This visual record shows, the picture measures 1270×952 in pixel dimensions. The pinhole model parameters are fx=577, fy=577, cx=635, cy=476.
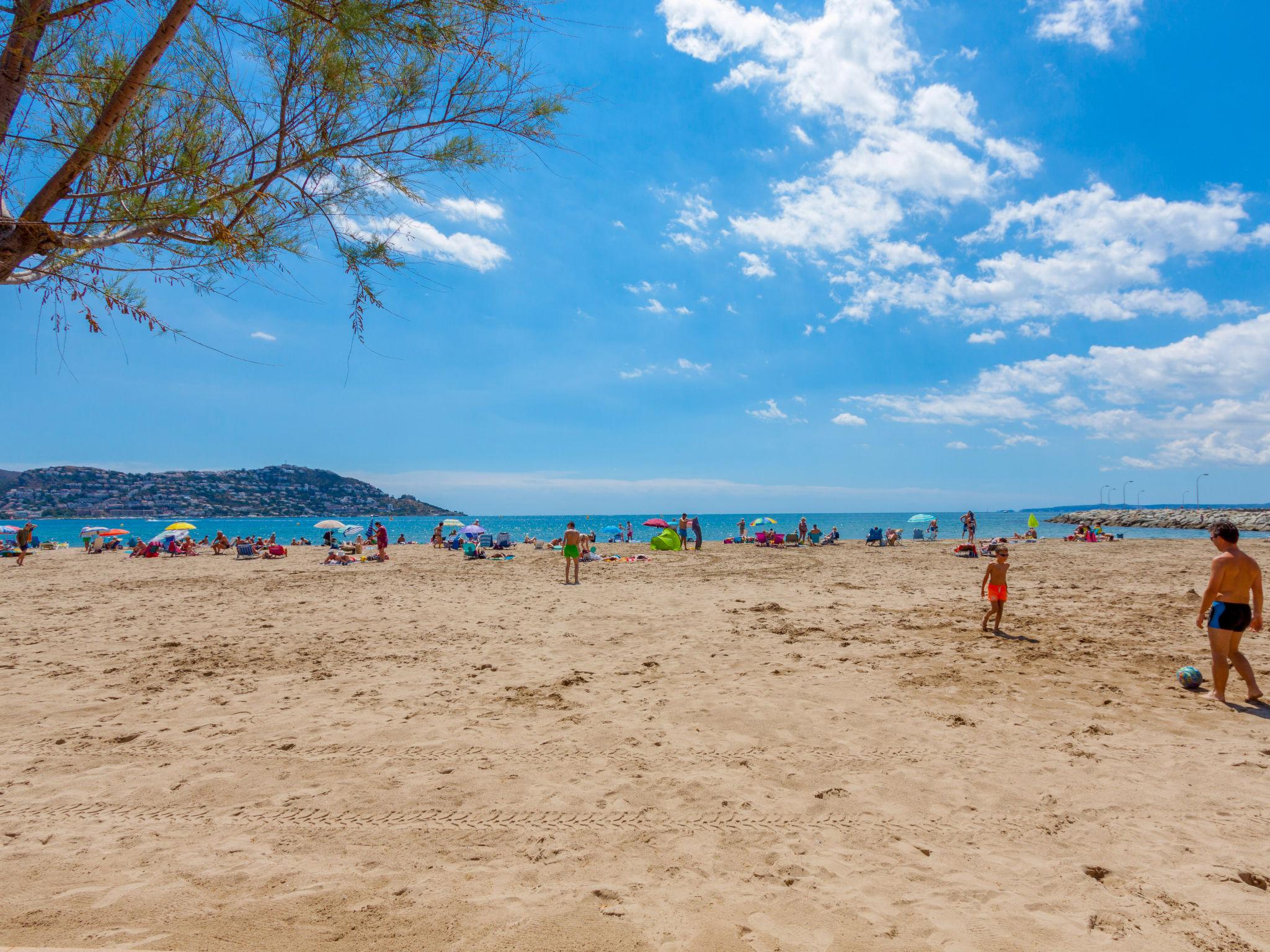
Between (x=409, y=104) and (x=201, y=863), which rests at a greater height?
(x=409, y=104)

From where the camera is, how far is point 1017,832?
3.46m

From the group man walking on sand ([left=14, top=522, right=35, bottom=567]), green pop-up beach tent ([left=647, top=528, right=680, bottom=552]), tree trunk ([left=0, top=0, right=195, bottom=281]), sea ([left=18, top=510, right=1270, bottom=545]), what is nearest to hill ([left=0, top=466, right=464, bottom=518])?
sea ([left=18, top=510, right=1270, bottom=545])

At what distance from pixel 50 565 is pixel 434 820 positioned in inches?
974

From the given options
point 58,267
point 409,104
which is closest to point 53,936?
point 58,267

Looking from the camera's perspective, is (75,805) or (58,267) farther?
(75,805)

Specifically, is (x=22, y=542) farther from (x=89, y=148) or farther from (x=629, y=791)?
(x=629, y=791)

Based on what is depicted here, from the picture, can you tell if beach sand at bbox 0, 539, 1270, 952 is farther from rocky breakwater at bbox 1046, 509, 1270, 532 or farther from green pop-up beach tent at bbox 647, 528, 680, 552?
rocky breakwater at bbox 1046, 509, 1270, 532

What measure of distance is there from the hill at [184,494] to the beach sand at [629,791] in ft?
370

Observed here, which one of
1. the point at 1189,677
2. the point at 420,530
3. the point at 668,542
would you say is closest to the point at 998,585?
the point at 1189,677

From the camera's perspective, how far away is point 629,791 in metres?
3.94

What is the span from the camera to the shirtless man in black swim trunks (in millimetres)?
5676

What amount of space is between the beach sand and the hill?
112663 mm

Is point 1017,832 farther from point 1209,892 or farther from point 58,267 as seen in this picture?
point 58,267

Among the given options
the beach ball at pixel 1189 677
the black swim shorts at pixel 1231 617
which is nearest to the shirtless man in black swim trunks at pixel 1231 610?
the black swim shorts at pixel 1231 617
